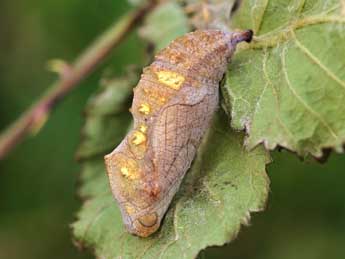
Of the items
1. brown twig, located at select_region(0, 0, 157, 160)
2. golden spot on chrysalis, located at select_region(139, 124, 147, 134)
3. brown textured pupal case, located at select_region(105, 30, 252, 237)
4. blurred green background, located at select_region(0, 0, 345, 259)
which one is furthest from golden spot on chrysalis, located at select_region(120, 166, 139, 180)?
blurred green background, located at select_region(0, 0, 345, 259)

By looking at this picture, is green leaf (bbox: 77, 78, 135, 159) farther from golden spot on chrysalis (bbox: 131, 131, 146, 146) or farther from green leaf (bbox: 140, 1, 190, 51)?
golden spot on chrysalis (bbox: 131, 131, 146, 146)

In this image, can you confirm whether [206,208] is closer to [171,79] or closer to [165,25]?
[171,79]

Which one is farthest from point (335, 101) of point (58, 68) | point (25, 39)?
point (25, 39)

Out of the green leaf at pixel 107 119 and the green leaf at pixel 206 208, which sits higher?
the green leaf at pixel 206 208

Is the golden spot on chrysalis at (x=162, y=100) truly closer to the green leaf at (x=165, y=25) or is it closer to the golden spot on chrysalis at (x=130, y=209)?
the golden spot on chrysalis at (x=130, y=209)

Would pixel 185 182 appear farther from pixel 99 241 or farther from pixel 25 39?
pixel 25 39

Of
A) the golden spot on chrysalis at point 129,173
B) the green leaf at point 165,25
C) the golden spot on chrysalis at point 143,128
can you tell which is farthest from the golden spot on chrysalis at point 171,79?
the green leaf at point 165,25

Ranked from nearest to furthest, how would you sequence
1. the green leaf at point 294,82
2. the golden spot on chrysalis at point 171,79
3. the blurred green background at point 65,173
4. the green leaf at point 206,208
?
1. the green leaf at point 294,82
2. the green leaf at point 206,208
3. the golden spot on chrysalis at point 171,79
4. the blurred green background at point 65,173
